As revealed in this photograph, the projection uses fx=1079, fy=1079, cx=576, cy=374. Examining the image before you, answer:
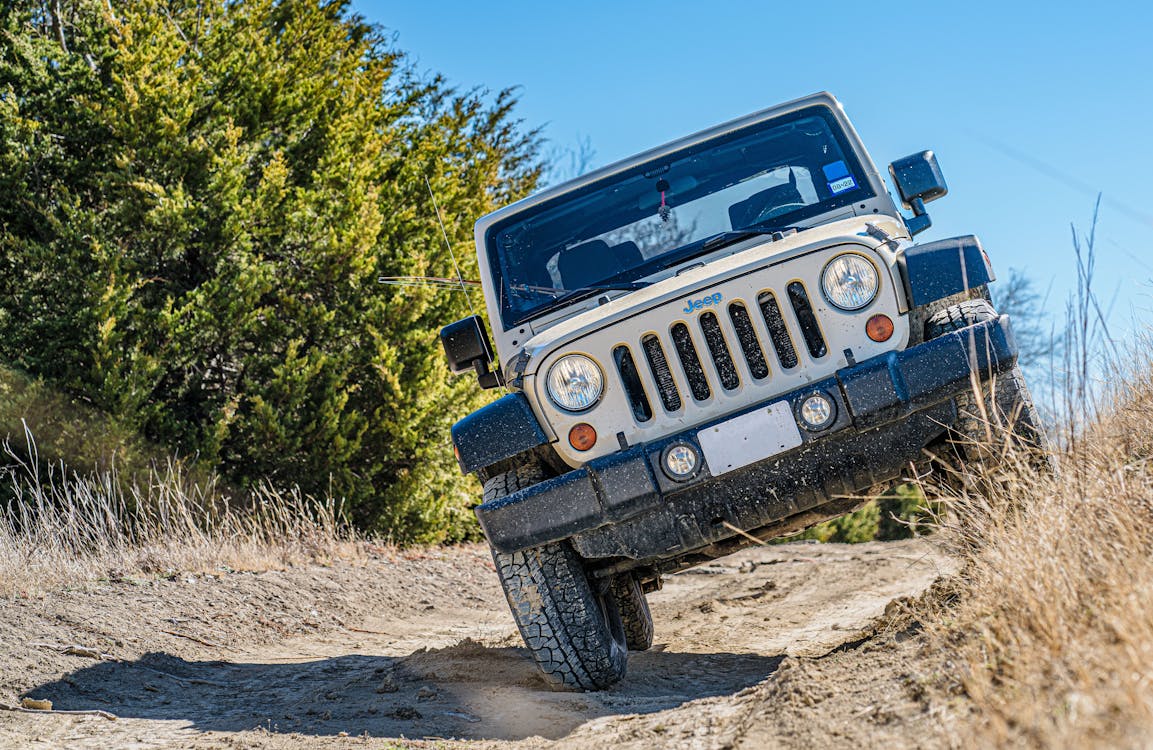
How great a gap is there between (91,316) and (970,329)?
8178 millimetres

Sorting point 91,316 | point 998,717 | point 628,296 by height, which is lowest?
point 998,717

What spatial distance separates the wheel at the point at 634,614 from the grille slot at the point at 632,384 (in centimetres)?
127

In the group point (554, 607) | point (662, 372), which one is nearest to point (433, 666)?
point (554, 607)

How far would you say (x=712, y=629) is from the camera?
621 centimetres

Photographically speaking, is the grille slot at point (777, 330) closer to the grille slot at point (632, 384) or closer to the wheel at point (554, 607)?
the grille slot at point (632, 384)

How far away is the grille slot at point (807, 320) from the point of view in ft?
13.0

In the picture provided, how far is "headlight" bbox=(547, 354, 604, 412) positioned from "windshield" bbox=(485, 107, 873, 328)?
2.73 ft

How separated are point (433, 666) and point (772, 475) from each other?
2.09m

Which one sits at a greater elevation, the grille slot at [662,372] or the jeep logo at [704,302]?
→ the jeep logo at [704,302]

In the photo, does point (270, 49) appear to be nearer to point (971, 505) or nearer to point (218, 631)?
point (218, 631)

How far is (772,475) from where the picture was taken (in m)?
3.93

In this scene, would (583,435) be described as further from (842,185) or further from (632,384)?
(842,185)

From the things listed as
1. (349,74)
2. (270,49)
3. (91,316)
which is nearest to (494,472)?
(91,316)

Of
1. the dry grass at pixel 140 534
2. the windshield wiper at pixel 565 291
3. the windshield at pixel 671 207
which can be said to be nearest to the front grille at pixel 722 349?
the windshield wiper at pixel 565 291
